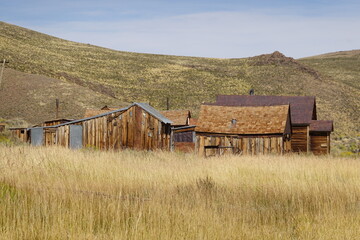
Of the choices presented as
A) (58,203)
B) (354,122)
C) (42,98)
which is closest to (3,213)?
(58,203)

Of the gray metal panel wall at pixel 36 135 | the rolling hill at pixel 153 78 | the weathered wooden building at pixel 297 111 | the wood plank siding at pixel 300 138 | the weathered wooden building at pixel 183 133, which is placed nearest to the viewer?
the weathered wooden building at pixel 183 133

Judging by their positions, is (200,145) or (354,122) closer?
(200,145)

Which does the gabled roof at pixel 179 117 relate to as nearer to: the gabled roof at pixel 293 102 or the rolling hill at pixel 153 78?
the gabled roof at pixel 293 102

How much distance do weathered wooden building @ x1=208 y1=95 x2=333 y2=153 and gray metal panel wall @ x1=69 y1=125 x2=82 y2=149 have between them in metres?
16.9

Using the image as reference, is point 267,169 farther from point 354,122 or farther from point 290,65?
point 290,65

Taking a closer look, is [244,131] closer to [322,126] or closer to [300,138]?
[300,138]

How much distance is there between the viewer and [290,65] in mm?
129375

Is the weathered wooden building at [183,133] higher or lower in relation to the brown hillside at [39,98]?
lower

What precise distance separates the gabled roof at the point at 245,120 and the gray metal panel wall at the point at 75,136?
8536 millimetres

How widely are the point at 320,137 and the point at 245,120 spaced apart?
32.9ft

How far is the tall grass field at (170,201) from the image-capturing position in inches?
268

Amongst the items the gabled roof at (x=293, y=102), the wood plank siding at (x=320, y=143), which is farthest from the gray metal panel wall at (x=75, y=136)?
the wood plank siding at (x=320, y=143)

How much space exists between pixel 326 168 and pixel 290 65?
388 ft

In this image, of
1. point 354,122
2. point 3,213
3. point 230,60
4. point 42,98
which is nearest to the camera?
point 3,213
